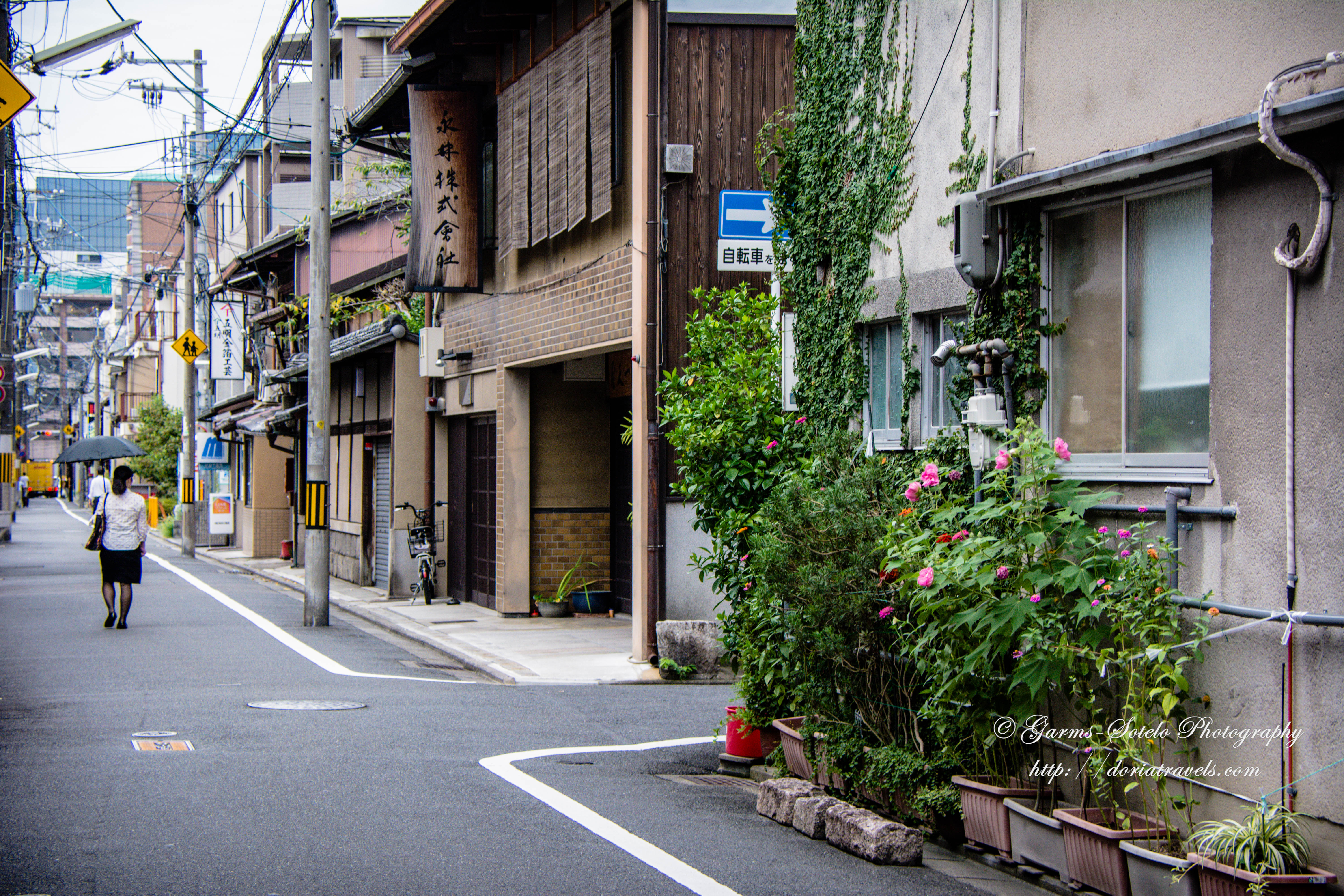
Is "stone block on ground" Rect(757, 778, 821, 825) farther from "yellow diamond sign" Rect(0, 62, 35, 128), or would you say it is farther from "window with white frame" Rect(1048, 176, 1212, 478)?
"yellow diamond sign" Rect(0, 62, 35, 128)

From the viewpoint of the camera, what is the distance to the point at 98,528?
54.0ft

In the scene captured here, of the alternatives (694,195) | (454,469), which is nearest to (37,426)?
(454,469)

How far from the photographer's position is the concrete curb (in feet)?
44.8

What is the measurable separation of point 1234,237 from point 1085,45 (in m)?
1.58

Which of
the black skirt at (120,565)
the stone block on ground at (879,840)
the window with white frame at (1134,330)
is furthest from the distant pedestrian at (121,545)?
the window with white frame at (1134,330)

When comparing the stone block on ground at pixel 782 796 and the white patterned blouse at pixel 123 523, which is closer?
the stone block on ground at pixel 782 796

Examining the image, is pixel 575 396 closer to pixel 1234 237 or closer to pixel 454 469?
pixel 454 469

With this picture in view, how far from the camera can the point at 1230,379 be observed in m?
5.75

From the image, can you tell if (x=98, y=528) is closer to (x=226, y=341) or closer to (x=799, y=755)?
(x=799, y=755)

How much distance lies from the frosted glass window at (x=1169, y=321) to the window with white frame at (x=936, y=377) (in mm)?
1537

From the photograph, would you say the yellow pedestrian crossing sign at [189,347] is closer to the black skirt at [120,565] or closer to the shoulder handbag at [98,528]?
the shoulder handbag at [98,528]

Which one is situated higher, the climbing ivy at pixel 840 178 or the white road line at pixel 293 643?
the climbing ivy at pixel 840 178

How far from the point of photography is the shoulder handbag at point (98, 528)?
645 inches

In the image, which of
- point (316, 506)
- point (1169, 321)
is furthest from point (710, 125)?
point (1169, 321)
